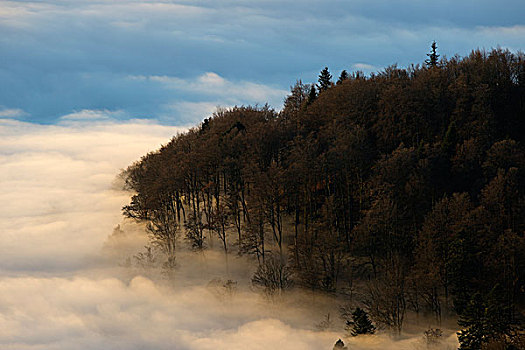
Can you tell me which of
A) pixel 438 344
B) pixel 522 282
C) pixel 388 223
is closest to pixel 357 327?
pixel 438 344

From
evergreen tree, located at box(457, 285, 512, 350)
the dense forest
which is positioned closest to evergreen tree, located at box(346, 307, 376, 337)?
the dense forest

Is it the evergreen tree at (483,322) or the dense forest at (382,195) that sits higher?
the dense forest at (382,195)

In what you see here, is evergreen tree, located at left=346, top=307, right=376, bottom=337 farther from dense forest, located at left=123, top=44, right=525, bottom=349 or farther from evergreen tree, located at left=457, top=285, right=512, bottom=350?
evergreen tree, located at left=457, top=285, right=512, bottom=350

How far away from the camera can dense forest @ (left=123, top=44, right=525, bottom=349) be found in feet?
194

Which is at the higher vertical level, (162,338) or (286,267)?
(286,267)

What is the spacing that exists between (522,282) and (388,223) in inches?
577

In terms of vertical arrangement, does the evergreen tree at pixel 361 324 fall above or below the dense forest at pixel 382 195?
below

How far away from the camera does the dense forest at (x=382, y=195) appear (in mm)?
59125

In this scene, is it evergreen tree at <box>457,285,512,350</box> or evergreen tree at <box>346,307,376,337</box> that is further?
evergreen tree at <box>346,307,376,337</box>

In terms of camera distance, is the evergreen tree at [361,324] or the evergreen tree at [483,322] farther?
the evergreen tree at [361,324]

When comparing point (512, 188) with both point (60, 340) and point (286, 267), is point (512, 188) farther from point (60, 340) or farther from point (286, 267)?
point (60, 340)

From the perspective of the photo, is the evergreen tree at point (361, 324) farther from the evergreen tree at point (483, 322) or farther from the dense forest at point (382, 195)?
the evergreen tree at point (483, 322)

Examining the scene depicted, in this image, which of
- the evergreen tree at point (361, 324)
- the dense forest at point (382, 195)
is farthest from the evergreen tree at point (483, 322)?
the evergreen tree at point (361, 324)

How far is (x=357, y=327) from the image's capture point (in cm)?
5947
